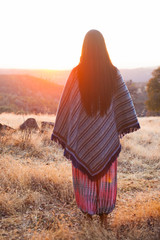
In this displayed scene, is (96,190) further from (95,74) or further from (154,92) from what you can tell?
(154,92)

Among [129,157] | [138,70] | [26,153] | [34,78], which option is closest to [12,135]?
[26,153]

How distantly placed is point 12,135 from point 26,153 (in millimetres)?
1170

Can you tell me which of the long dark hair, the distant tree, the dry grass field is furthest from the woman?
the distant tree

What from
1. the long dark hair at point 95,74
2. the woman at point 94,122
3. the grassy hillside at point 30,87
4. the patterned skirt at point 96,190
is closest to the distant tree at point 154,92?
the woman at point 94,122

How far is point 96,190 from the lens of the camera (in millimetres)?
2852

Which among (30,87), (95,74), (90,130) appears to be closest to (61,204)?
(90,130)

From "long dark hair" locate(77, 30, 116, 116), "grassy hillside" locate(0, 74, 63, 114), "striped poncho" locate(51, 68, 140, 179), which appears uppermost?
"long dark hair" locate(77, 30, 116, 116)

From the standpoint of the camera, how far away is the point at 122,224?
303cm

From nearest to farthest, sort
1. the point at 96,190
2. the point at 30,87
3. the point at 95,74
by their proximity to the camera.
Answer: the point at 95,74
the point at 96,190
the point at 30,87

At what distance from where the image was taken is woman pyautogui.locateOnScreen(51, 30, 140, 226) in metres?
2.61

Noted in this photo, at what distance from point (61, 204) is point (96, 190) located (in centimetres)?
110

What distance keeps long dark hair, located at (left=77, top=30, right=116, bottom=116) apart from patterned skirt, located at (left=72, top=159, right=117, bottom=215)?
2.52 ft

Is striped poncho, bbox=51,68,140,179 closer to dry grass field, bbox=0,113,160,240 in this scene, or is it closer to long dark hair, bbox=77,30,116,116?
long dark hair, bbox=77,30,116,116

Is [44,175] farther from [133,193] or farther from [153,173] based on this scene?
[153,173]
